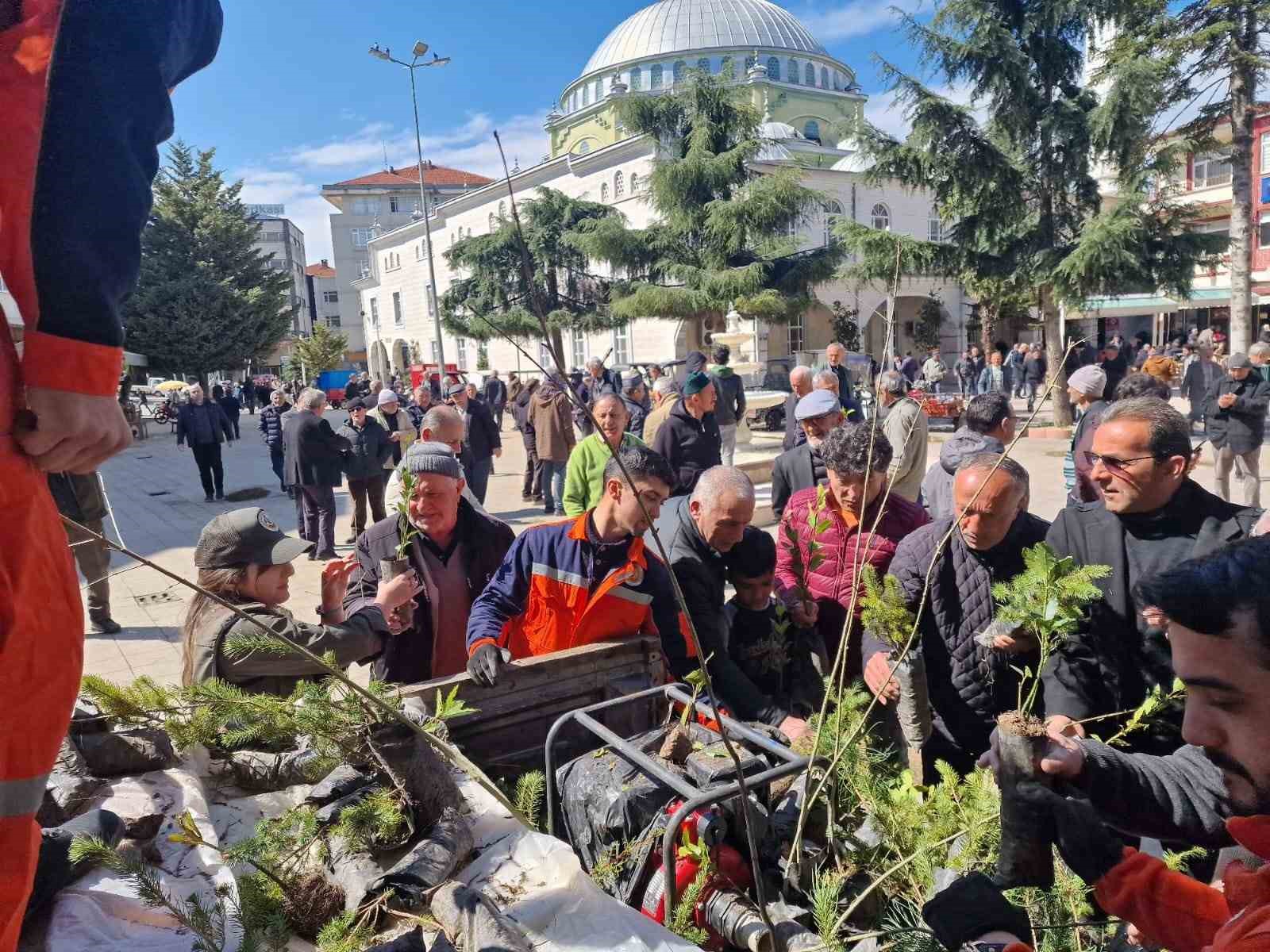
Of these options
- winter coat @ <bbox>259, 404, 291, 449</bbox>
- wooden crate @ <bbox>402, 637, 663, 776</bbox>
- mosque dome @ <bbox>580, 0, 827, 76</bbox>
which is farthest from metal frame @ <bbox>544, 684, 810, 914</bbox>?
mosque dome @ <bbox>580, 0, 827, 76</bbox>

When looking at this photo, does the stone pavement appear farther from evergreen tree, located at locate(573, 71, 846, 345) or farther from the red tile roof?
the red tile roof

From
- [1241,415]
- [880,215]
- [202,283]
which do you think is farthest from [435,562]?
[880,215]

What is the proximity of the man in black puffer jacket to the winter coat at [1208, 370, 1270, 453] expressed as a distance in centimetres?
723

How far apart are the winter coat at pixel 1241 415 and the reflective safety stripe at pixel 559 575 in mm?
8367

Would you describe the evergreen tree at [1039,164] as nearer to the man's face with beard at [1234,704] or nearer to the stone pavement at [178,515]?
the stone pavement at [178,515]

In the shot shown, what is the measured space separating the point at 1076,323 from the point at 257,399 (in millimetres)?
40199

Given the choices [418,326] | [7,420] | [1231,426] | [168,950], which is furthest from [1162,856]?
[418,326]

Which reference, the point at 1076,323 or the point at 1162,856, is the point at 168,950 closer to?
the point at 1162,856

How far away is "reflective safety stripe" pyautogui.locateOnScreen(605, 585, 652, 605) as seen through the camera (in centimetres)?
290

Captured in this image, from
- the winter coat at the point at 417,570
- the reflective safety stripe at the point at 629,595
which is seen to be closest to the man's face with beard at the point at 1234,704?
the reflective safety stripe at the point at 629,595

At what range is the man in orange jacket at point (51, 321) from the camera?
1130 mm

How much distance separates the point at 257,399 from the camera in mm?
Answer: 42875

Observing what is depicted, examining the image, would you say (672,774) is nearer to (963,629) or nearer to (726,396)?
(963,629)

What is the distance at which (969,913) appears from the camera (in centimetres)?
135
